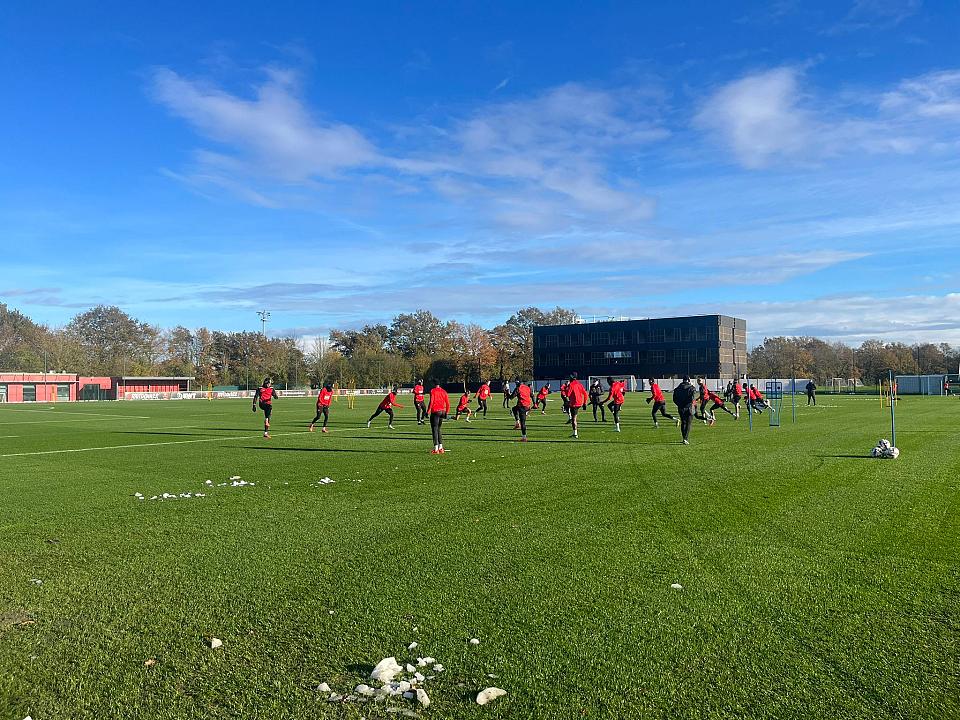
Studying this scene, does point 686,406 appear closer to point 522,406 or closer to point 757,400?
point 522,406

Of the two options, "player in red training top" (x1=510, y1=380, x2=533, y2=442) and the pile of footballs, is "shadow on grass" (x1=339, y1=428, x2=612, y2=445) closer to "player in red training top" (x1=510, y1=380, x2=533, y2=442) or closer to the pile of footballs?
"player in red training top" (x1=510, y1=380, x2=533, y2=442)

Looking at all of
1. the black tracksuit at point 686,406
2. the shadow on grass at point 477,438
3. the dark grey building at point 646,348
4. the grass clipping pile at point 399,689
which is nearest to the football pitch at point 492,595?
the grass clipping pile at point 399,689

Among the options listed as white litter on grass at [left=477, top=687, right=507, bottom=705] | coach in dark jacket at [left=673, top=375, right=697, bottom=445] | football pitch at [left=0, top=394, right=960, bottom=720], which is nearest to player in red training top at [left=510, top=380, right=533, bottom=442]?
coach in dark jacket at [left=673, top=375, right=697, bottom=445]

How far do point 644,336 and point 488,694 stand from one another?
368 feet

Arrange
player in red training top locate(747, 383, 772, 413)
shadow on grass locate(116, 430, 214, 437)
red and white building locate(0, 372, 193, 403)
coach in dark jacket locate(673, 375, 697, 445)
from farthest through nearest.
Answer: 1. red and white building locate(0, 372, 193, 403)
2. player in red training top locate(747, 383, 772, 413)
3. shadow on grass locate(116, 430, 214, 437)
4. coach in dark jacket locate(673, 375, 697, 445)

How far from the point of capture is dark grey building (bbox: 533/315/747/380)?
10725 centimetres

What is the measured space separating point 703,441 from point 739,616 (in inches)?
617

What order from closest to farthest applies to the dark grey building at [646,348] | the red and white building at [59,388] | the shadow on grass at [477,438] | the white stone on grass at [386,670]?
the white stone on grass at [386,670] < the shadow on grass at [477,438] < the red and white building at [59,388] < the dark grey building at [646,348]

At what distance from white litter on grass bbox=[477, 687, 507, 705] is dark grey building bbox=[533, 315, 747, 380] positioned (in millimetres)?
106966

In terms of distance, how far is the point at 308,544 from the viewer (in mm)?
7750

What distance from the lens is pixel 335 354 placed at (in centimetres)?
11612

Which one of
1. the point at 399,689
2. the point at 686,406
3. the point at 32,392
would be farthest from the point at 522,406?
the point at 32,392

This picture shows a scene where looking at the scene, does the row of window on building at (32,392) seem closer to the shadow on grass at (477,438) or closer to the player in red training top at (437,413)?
the shadow on grass at (477,438)

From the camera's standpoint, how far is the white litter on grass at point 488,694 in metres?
3.98
